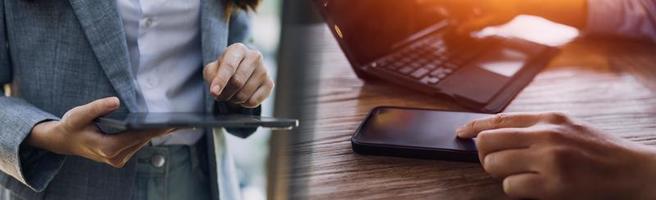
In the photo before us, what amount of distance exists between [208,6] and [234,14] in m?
0.07

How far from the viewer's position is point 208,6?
61cm

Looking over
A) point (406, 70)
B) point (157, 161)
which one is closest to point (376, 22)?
point (406, 70)

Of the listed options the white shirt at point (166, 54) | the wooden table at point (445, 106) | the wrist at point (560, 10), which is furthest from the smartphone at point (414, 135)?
the white shirt at point (166, 54)

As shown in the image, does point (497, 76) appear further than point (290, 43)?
Yes

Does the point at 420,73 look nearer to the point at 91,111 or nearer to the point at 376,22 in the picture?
the point at 376,22

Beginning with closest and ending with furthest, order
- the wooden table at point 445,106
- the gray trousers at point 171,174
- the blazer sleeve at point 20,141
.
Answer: the wooden table at point 445,106
the blazer sleeve at point 20,141
the gray trousers at point 171,174

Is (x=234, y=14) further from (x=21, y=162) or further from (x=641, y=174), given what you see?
(x=641, y=174)

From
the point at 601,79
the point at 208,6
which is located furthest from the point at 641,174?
the point at 208,6

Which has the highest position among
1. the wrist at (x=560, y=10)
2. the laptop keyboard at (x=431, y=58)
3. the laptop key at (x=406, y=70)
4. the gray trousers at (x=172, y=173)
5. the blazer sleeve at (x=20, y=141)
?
the wrist at (x=560, y=10)

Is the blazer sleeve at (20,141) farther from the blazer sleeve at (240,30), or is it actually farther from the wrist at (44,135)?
the blazer sleeve at (240,30)

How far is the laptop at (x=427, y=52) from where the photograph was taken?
534 millimetres

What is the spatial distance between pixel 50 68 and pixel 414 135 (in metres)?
0.33

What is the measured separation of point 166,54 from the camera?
60 cm

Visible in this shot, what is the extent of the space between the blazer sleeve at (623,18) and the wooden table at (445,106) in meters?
0.01
